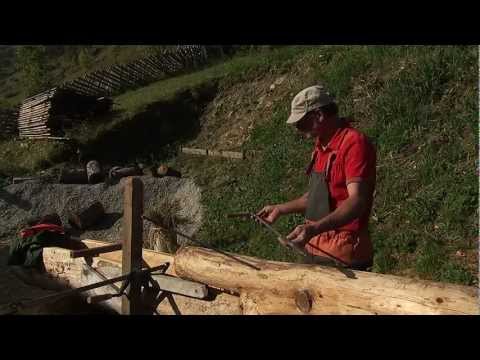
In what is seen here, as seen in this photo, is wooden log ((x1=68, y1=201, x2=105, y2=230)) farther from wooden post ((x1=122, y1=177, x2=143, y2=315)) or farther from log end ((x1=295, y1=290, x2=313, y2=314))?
log end ((x1=295, y1=290, x2=313, y2=314))

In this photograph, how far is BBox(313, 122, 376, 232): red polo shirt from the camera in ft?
9.48

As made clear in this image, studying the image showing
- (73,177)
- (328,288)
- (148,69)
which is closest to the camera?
(328,288)

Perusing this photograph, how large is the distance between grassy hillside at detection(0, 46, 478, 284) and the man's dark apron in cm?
257

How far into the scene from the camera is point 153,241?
7.46 meters

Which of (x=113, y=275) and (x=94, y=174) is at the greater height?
(x=94, y=174)

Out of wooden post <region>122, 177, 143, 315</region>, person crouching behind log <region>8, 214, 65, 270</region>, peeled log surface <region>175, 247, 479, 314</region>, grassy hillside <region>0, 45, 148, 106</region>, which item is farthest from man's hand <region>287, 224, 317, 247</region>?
grassy hillside <region>0, 45, 148, 106</region>

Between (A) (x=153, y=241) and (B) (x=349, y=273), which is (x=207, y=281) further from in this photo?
(A) (x=153, y=241)

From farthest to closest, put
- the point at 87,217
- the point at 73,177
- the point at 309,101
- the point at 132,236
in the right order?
the point at 73,177, the point at 87,217, the point at 132,236, the point at 309,101

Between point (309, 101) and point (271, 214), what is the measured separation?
93cm

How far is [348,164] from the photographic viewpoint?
115 inches

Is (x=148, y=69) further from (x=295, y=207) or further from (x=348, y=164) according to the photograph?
(x=348, y=164)

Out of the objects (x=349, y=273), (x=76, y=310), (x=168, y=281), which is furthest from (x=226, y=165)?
(x=349, y=273)

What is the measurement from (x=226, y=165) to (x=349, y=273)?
8608 mm

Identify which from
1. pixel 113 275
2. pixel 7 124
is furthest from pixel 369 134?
pixel 7 124
